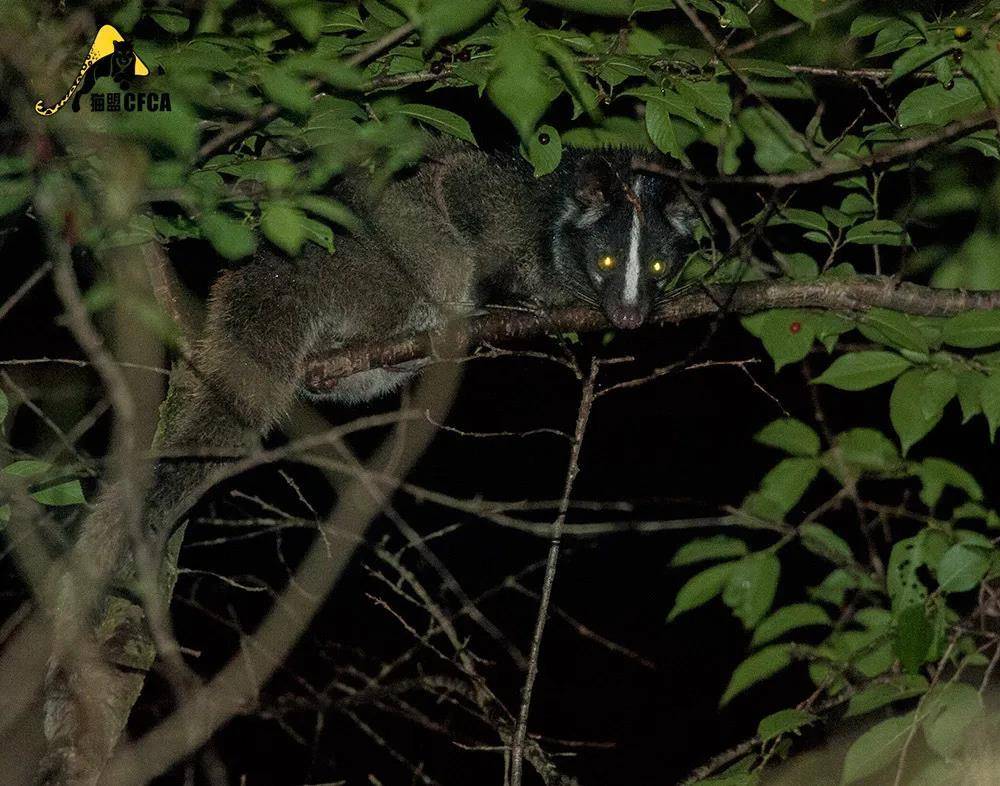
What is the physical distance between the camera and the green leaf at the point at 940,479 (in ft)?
10.0

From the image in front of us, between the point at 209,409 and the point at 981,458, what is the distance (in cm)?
601

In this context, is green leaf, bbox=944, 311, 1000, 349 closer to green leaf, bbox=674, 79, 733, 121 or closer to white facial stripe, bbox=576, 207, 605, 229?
green leaf, bbox=674, 79, 733, 121

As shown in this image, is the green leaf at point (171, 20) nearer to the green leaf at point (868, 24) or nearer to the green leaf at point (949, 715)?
the green leaf at point (868, 24)

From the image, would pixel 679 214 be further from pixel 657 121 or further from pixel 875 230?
pixel 657 121

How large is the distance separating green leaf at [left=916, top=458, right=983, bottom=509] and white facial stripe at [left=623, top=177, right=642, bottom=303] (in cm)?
209

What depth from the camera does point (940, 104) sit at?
299 cm

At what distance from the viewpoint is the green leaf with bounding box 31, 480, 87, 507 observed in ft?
8.93

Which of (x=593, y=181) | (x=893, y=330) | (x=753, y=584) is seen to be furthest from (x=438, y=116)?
(x=593, y=181)

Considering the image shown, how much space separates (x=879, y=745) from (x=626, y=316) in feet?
7.89

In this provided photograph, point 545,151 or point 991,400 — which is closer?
point 991,400

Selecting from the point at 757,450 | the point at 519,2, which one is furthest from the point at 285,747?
the point at 519,2

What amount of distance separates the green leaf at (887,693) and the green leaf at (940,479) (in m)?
0.72

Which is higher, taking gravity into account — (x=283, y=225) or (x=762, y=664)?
(x=283, y=225)

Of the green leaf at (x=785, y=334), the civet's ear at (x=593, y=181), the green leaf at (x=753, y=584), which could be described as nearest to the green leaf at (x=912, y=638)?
the green leaf at (x=753, y=584)
